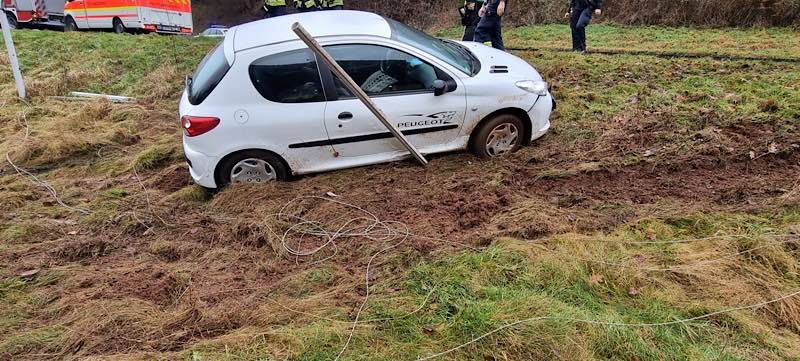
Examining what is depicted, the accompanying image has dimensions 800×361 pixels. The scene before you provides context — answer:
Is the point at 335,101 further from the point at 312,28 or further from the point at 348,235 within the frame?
the point at 348,235

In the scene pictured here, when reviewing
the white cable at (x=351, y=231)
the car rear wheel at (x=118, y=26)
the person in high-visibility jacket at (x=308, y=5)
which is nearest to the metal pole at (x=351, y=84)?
the white cable at (x=351, y=231)

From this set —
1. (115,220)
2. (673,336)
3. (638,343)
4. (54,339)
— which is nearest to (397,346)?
(638,343)

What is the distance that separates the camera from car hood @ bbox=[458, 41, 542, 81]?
499 centimetres

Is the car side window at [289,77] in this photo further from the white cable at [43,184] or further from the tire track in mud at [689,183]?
the tire track in mud at [689,183]

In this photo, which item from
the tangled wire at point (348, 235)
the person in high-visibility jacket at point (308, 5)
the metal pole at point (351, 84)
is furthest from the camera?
the person in high-visibility jacket at point (308, 5)

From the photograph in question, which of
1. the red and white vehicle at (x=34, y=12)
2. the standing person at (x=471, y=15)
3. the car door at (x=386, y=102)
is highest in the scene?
the red and white vehicle at (x=34, y=12)

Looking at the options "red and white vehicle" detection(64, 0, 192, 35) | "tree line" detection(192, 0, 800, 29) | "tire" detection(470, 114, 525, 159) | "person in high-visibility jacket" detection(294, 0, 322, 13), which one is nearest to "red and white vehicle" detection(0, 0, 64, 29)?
"red and white vehicle" detection(64, 0, 192, 35)

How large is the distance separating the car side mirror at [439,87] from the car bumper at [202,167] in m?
2.22

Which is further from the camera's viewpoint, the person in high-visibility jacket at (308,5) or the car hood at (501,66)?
the person in high-visibility jacket at (308,5)

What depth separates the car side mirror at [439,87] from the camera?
4.64 m

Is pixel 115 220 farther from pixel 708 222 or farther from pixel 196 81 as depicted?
pixel 708 222

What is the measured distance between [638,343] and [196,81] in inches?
171

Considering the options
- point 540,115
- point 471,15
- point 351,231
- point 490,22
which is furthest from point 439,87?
point 471,15

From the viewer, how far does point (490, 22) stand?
7930mm
